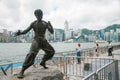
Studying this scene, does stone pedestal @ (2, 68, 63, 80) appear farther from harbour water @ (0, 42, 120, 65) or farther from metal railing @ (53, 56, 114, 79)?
harbour water @ (0, 42, 120, 65)

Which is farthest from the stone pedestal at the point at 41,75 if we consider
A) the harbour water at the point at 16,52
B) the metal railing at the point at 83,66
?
the harbour water at the point at 16,52

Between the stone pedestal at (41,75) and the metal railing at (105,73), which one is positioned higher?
the metal railing at (105,73)

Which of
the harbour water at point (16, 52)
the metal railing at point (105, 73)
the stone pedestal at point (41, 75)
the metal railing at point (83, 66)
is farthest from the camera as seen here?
the harbour water at point (16, 52)

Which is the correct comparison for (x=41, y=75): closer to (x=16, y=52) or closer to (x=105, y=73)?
(x=105, y=73)

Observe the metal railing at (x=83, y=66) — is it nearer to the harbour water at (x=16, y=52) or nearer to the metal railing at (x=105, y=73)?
the metal railing at (x=105, y=73)

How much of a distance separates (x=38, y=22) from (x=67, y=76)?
4087mm

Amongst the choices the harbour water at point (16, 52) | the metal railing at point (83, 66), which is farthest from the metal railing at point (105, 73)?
the harbour water at point (16, 52)

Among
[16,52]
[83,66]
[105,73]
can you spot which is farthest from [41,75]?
[16,52]

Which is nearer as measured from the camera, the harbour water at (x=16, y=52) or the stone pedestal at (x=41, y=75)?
the stone pedestal at (x=41, y=75)

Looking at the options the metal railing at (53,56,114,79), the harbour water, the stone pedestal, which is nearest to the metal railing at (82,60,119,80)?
the metal railing at (53,56,114,79)

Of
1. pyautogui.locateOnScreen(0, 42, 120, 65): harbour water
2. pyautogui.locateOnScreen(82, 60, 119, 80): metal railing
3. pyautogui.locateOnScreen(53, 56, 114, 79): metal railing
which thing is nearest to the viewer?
pyautogui.locateOnScreen(82, 60, 119, 80): metal railing

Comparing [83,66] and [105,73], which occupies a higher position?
[105,73]

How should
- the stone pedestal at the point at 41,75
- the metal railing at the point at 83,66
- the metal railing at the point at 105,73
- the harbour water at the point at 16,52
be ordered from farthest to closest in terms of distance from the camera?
the harbour water at the point at 16,52 < the metal railing at the point at 83,66 < the stone pedestal at the point at 41,75 < the metal railing at the point at 105,73

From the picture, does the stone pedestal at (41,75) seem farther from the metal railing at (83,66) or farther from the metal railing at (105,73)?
the metal railing at (83,66)
